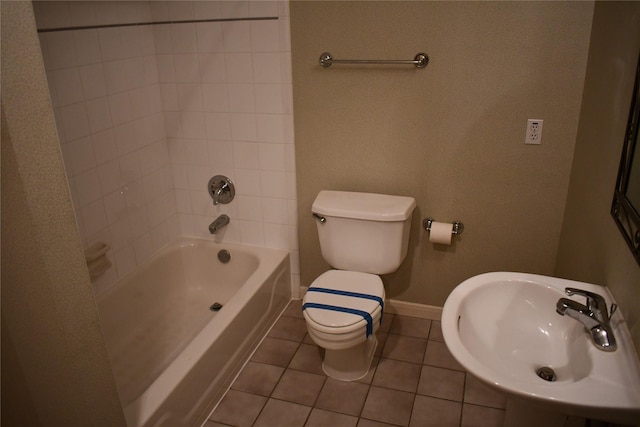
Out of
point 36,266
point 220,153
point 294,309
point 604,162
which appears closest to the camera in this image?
point 36,266

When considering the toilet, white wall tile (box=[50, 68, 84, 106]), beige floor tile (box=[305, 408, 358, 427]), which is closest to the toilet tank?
the toilet

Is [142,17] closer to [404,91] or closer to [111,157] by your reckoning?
[111,157]

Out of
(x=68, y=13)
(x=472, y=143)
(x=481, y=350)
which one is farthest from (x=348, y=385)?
(x=68, y=13)

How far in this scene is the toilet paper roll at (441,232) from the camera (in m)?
2.41

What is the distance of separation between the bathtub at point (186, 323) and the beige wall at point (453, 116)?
24.0 inches

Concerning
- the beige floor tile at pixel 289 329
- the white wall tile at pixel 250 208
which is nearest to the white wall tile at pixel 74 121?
the white wall tile at pixel 250 208

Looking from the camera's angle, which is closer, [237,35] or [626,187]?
[626,187]

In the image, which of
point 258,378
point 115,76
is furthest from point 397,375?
point 115,76

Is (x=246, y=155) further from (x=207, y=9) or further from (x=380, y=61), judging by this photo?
(x=380, y=61)

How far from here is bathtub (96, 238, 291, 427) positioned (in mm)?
1939

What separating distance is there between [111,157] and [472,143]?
5.57ft

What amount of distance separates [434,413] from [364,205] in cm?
95

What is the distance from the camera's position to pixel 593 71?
1.92 meters

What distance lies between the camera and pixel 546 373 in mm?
1373
